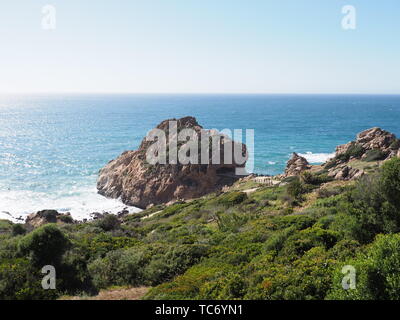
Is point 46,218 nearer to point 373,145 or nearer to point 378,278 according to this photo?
point 378,278

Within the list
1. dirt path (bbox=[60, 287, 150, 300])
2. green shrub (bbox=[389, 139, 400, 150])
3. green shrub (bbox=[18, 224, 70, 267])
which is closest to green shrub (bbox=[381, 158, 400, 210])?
dirt path (bbox=[60, 287, 150, 300])

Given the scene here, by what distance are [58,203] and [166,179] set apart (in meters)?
16.8

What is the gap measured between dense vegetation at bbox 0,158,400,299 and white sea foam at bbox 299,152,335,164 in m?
52.0

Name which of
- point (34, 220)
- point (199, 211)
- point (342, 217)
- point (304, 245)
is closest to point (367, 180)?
point (342, 217)

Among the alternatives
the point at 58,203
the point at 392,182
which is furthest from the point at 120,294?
the point at 58,203

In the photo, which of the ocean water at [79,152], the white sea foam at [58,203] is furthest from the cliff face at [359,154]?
the white sea foam at [58,203]

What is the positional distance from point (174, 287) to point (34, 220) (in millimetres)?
29618

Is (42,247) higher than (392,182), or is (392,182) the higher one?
(392,182)

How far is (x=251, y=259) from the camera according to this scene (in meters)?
13.0

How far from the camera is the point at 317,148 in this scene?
82438mm

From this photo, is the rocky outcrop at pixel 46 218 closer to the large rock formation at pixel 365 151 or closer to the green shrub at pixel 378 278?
the large rock formation at pixel 365 151

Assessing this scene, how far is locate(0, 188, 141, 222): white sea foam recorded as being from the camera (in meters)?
44.8

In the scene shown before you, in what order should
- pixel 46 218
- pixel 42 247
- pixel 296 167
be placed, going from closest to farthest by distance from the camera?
pixel 42 247 < pixel 46 218 < pixel 296 167

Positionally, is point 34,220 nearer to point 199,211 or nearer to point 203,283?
point 199,211
